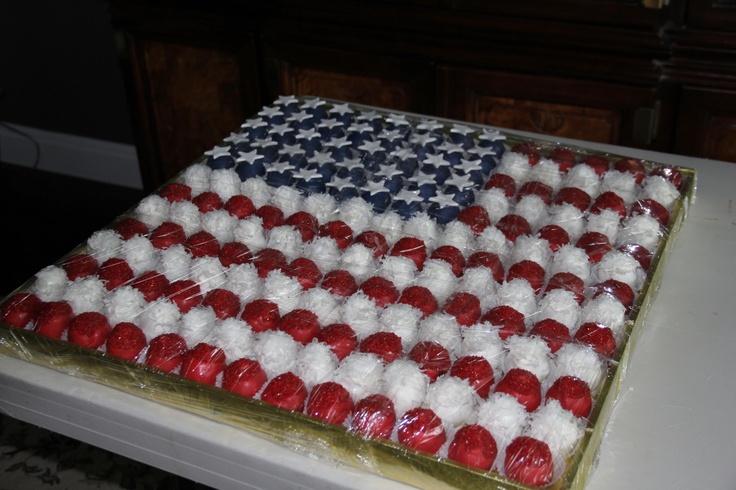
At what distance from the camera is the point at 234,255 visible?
4.72 ft

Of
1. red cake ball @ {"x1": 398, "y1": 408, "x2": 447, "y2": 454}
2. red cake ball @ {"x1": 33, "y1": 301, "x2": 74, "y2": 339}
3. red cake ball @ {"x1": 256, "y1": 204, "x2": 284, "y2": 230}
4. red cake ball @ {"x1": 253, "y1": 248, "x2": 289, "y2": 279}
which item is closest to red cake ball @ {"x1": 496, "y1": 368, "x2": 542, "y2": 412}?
red cake ball @ {"x1": 398, "y1": 408, "x2": 447, "y2": 454}

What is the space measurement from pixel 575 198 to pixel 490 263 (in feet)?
0.92

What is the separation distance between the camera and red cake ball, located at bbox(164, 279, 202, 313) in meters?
1.34

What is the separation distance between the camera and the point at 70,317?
4.33 feet

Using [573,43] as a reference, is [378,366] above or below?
below

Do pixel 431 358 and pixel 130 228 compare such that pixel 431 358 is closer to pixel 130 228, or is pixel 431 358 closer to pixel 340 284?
pixel 340 284

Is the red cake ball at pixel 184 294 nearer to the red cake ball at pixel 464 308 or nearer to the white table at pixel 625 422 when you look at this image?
the white table at pixel 625 422

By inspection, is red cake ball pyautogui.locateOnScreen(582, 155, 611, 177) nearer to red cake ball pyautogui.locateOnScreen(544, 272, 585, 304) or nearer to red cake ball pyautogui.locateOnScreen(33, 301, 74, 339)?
red cake ball pyautogui.locateOnScreen(544, 272, 585, 304)

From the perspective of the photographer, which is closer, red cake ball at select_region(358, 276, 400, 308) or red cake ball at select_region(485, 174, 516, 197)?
red cake ball at select_region(358, 276, 400, 308)

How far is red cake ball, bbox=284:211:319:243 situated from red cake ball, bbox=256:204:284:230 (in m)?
0.02

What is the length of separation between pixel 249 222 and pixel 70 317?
13.8 inches

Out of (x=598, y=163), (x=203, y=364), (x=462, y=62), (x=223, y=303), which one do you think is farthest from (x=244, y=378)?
(x=462, y=62)

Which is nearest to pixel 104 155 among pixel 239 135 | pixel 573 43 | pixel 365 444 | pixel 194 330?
pixel 239 135

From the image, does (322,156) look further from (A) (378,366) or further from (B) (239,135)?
(A) (378,366)
